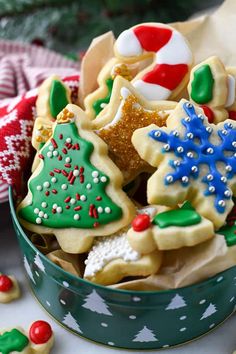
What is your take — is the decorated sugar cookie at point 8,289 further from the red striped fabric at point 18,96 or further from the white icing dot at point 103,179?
the white icing dot at point 103,179

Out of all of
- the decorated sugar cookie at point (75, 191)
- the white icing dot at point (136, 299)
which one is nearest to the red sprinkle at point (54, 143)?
the decorated sugar cookie at point (75, 191)

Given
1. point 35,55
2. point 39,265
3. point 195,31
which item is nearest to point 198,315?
point 39,265

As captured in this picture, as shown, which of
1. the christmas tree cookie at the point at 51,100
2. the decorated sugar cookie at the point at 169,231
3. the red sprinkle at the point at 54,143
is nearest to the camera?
the decorated sugar cookie at the point at 169,231

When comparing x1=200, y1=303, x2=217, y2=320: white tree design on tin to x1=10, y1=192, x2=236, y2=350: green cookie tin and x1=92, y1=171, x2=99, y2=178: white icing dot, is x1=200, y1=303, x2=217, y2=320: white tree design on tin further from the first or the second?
x1=92, y1=171, x2=99, y2=178: white icing dot

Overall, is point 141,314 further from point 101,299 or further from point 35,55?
point 35,55

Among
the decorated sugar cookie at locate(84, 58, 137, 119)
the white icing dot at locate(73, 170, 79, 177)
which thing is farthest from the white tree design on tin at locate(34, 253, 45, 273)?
the decorated sugar cookie at locate(84, 58, 137, 119)

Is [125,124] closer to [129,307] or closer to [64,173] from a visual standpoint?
[64,173]

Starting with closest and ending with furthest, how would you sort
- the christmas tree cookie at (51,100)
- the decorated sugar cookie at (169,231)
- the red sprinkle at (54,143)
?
the decorated sugar cookie at (169,231)
the red sprinkle at (54,143)
the christmas tree cookie at (51,100)
